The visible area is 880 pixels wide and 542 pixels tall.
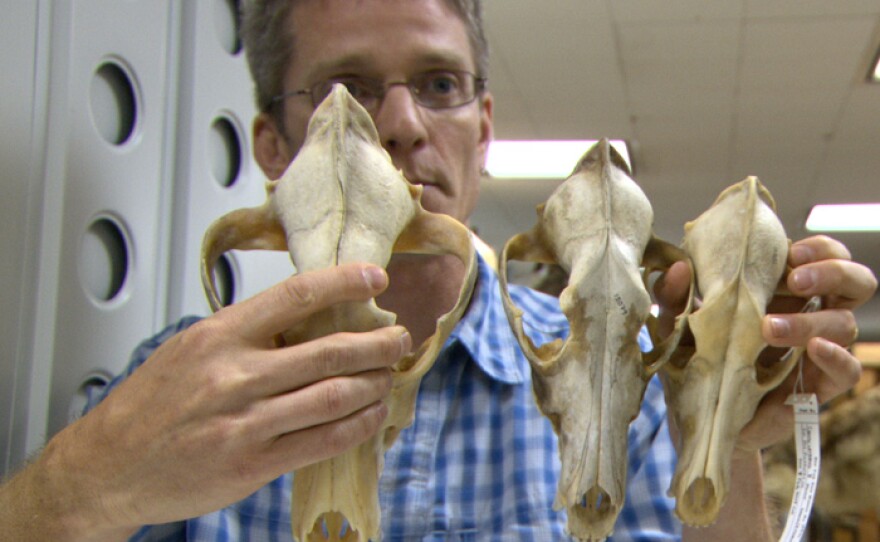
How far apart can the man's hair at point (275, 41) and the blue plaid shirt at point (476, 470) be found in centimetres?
34

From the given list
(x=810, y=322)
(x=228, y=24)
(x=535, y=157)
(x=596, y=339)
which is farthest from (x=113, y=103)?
(x=535, y=157)

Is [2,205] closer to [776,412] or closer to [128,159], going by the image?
[128,159]

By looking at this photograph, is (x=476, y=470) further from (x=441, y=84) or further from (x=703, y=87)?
(x=703, y=87)

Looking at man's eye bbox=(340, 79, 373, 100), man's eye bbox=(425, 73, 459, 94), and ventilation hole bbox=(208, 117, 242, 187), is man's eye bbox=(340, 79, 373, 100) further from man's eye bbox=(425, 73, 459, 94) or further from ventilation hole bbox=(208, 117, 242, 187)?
ventilation hole bbox=(208, 117, 242, 187)

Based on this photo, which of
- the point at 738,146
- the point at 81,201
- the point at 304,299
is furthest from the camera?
the point at 738,146

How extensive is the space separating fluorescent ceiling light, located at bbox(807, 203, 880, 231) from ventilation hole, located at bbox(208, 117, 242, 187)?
4.57 meters

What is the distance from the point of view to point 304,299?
24.9 inches

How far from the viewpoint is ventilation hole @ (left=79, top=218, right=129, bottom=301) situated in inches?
47.1

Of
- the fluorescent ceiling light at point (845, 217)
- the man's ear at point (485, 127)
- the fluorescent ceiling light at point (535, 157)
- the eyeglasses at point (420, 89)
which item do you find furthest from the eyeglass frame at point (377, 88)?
the fluorescent ceiling light at point (845, 217)

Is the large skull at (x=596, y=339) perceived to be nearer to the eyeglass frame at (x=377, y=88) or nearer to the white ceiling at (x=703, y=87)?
the eyeglass frame at (x=377, y=88)

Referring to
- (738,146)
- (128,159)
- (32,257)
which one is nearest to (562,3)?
(738,146)

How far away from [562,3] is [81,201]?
6.98 ft

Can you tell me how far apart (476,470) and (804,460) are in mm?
447

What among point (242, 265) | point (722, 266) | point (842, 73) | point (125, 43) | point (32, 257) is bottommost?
point (722, 266)
